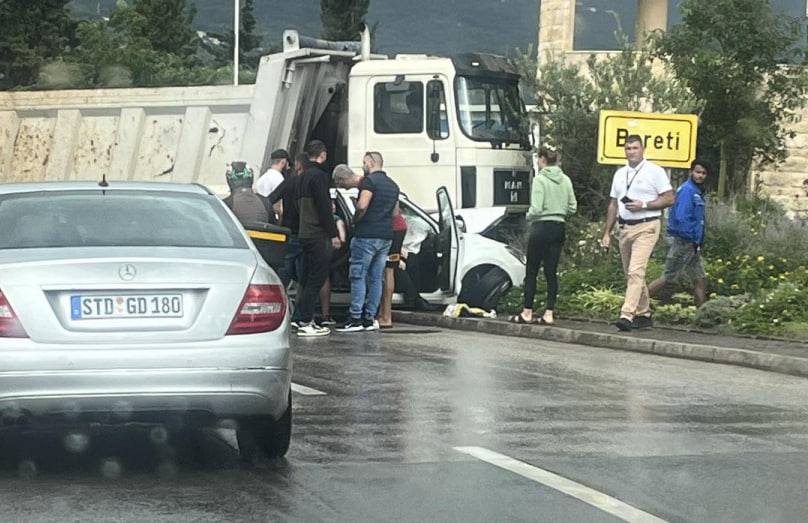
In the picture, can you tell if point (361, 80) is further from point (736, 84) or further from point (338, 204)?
point (736, 84)

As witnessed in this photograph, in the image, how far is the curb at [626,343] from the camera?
42.2 feet

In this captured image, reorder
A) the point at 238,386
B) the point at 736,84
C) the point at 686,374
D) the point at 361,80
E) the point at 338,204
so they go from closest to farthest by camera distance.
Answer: the point at 238,386, the point at 686,374, the point at 338,204, the point at 361,80, the point at 736,84

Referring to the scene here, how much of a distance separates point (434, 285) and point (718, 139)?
11.0 m

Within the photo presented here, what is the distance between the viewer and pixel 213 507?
677 centimetres

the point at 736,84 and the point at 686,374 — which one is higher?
the point at 736,84

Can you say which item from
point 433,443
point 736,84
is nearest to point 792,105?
point 736,84

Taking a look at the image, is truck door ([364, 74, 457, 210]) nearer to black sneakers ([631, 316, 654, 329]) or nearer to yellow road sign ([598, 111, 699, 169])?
yellow road sign ([598, 111, 699, 169])

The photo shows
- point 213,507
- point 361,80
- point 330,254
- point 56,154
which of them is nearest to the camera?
point 213,507

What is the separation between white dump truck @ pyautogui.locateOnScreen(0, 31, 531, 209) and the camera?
754 inches

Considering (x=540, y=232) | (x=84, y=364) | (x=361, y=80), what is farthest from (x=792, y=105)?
(x=84, y=364)

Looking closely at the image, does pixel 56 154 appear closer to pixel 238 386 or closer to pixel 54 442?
pixel 54 442

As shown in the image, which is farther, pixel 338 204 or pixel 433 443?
pixel 338 204

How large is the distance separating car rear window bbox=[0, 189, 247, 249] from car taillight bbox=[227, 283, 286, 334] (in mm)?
415

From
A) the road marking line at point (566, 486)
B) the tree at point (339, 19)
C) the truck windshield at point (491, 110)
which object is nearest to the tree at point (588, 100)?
the truck windshield at point (491, 110)
